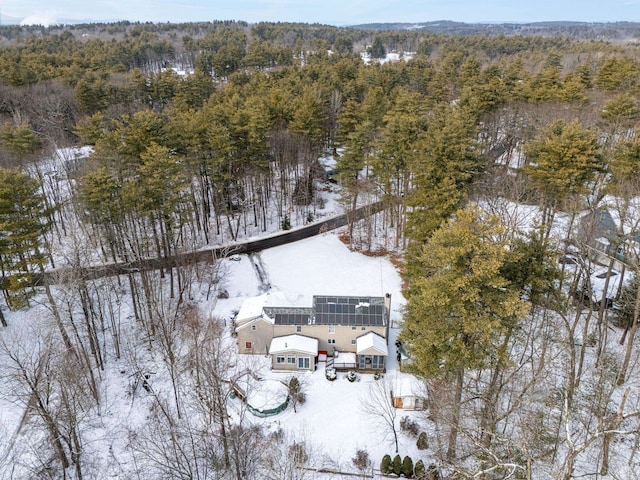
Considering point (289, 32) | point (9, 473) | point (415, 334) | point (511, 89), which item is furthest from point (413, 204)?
point (289, 32)

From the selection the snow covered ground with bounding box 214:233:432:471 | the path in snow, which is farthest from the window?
the path in snow

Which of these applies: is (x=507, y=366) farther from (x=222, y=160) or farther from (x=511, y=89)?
(x=511, y=89)

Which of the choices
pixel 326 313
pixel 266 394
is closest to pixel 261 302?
pixel 326 313

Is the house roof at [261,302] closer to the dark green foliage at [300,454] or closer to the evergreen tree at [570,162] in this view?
the dark green foliage at [300,454]

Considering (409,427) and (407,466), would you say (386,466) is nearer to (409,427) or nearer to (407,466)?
(407,466)

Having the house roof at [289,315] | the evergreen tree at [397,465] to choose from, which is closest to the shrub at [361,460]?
the evergreen tree at [397,465]

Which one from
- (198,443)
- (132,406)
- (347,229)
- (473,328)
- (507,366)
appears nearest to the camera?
(473,328)

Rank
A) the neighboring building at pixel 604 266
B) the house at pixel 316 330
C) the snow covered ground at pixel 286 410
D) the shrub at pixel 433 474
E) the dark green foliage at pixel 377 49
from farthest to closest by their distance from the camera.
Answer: the dark green foliage at pixel 377 49, the neighboring building at pixel 604 266, the house at pixel 316 330, the snow covered ground at pixel 286 410, the shrub at pixel 433 474
